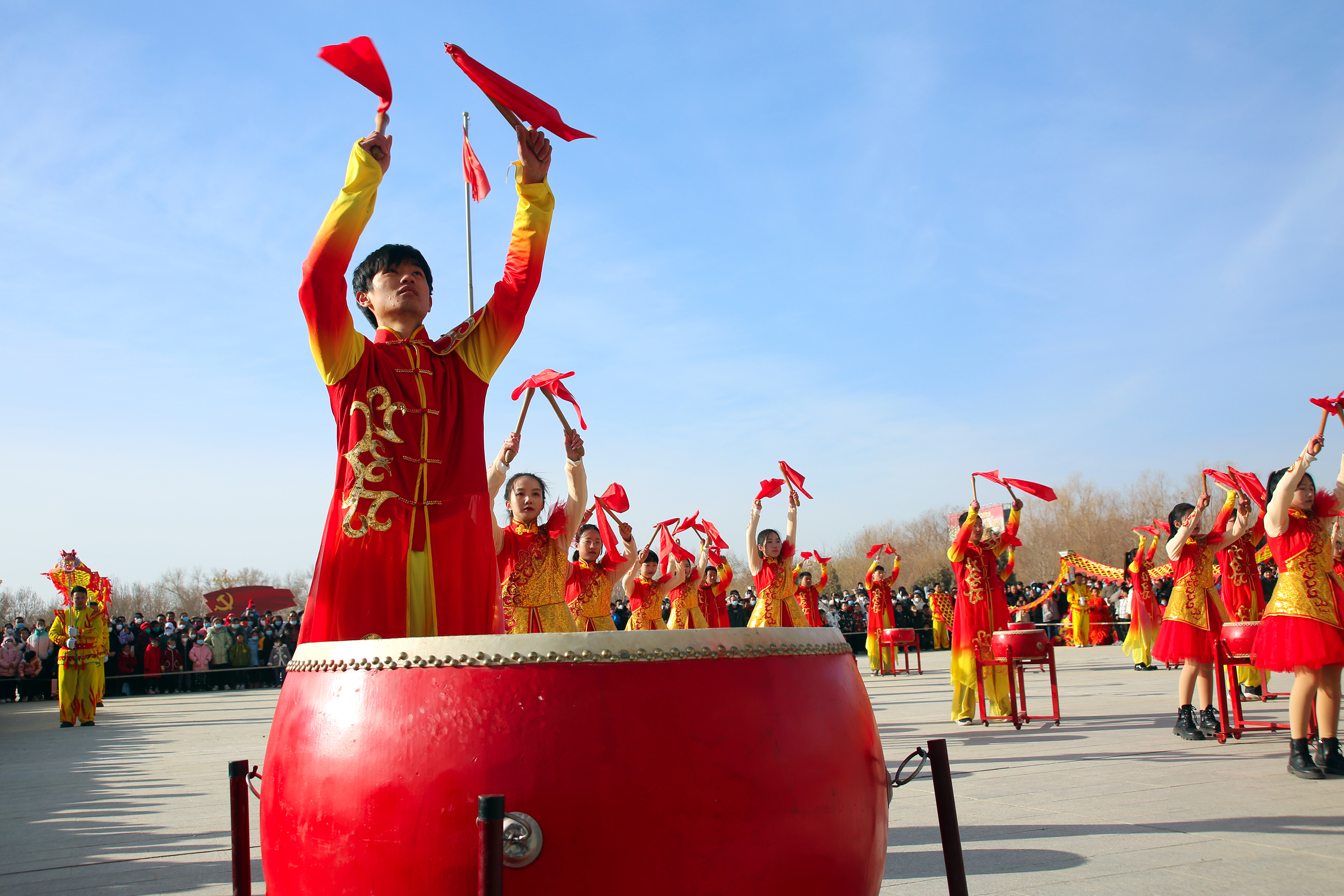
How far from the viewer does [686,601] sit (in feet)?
41.3

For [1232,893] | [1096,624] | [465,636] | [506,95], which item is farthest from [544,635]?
[1096,624]

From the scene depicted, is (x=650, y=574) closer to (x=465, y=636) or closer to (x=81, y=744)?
(x=81, y=744)

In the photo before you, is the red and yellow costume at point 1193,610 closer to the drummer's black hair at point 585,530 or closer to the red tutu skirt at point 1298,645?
the red tutu skirt at point 1298,645

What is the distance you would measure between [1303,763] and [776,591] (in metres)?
6.29

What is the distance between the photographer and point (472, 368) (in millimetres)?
2738

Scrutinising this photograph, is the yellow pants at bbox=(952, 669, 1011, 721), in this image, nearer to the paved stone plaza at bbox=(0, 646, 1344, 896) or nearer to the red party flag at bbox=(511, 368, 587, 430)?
the paved stone plaza at bbox=(0, 646, 1344, 896)

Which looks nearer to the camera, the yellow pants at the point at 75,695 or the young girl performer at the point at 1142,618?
the yellow pants at the point at 75,695

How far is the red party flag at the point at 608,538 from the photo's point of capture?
8047mm

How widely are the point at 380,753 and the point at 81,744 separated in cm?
1071

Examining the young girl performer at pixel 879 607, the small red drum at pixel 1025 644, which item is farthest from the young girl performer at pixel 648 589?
the young girl performer at pixel 879 607

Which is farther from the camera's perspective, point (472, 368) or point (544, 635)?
point (472, 368)

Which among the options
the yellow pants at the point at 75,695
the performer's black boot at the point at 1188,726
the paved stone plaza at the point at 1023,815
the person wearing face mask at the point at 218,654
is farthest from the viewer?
the person wearing face mask at the point at 218,654

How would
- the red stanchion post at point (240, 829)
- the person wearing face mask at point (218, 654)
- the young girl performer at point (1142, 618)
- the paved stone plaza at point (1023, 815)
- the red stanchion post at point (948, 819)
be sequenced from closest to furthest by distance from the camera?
1. the red stanchion post at point (948, 819)
2. the red stanchion post at point (240, 829)
3. the paved stone plaza at point (1023, 815)
4. the young girl performer at point (1142, 618)
5. the person wearing face mask at point (218, 654)

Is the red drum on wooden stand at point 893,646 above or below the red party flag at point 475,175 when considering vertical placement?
below
